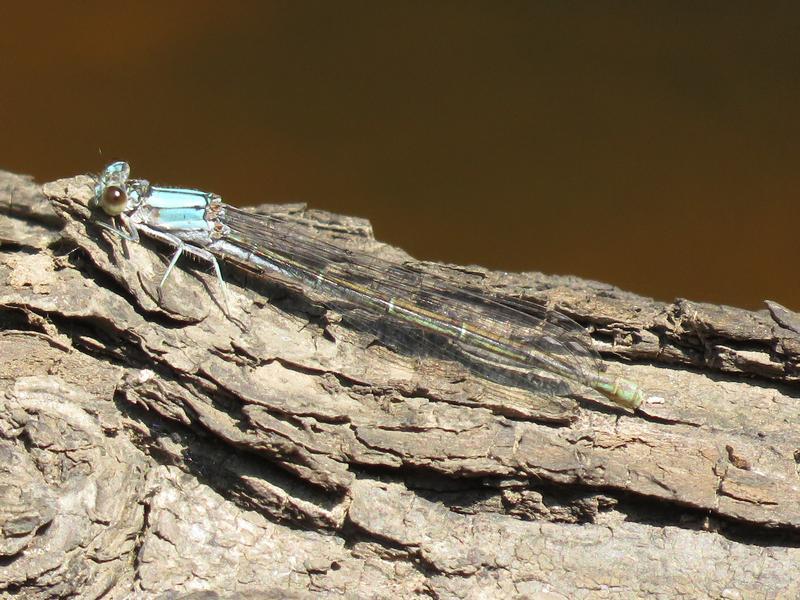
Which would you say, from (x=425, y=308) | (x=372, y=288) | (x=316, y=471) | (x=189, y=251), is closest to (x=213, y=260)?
(x=189, y=251)

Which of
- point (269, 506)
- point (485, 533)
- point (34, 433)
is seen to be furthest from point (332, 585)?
point (34, 433)

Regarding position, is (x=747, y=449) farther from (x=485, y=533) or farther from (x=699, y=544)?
(x=485, y=533)

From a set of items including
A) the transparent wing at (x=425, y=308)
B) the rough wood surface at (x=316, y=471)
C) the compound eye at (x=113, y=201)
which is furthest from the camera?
the transparent wing at (x=425, y=308)

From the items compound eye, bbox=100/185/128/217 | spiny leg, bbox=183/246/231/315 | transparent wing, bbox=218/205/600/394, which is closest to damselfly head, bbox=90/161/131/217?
compound eye, bbox=100/185/128/217

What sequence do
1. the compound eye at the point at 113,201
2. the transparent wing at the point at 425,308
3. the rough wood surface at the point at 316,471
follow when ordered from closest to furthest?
the rough wood surface at the point at 316,471, the compound eye at the point at 113,201, the transparent wing at the point at 425,308

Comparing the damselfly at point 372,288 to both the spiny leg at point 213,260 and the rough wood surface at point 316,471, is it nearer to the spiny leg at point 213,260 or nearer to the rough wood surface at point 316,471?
the spiny leg at point 213,260

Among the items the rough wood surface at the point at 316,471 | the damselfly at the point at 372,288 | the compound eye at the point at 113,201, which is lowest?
the rough wood surface at the point at 316,471

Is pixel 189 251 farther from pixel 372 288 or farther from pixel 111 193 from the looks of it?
pixel 372 288

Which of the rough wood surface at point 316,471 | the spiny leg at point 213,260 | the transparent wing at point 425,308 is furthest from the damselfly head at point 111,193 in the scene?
the transparent wing at point 425,308
